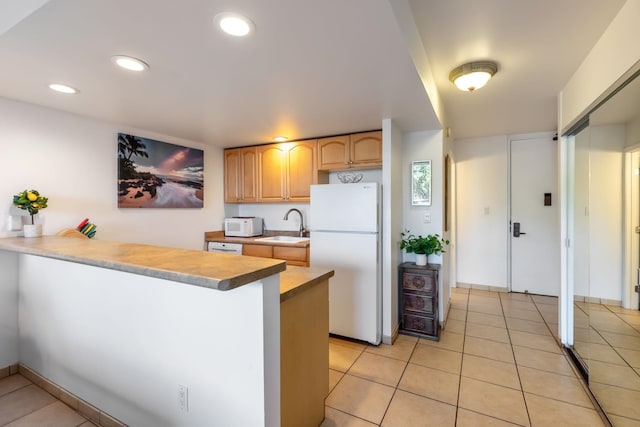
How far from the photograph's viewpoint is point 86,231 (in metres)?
2.58

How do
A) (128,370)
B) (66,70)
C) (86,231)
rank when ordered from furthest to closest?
(86,231)
(66,70)
(128,370)

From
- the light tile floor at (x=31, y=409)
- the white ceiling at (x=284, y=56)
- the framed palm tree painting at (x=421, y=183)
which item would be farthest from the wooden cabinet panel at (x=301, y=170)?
the light tile floor at (x=31, y=409)

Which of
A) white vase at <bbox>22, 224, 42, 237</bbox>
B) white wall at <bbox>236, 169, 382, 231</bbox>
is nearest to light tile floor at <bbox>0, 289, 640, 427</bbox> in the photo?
white vase at <bbox>22, 224, 42, 237</bbox>

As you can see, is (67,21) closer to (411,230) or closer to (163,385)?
(163,385)

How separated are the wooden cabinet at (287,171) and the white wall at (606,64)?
235 cm

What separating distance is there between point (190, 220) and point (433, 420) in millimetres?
3152

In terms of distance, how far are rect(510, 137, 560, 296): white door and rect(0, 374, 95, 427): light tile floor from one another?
504 cm

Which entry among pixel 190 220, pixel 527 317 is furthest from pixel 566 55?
pixel 190 220

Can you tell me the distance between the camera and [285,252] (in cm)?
327

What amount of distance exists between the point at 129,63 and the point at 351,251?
217cm

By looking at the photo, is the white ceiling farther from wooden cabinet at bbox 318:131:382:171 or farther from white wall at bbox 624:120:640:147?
white wall at bbox 624:120:640:147

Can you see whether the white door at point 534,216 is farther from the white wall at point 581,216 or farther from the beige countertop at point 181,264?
the beige countertop at point 181,264

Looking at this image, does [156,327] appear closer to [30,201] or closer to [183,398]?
[183,398]

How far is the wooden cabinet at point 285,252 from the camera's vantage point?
3.19 meters
